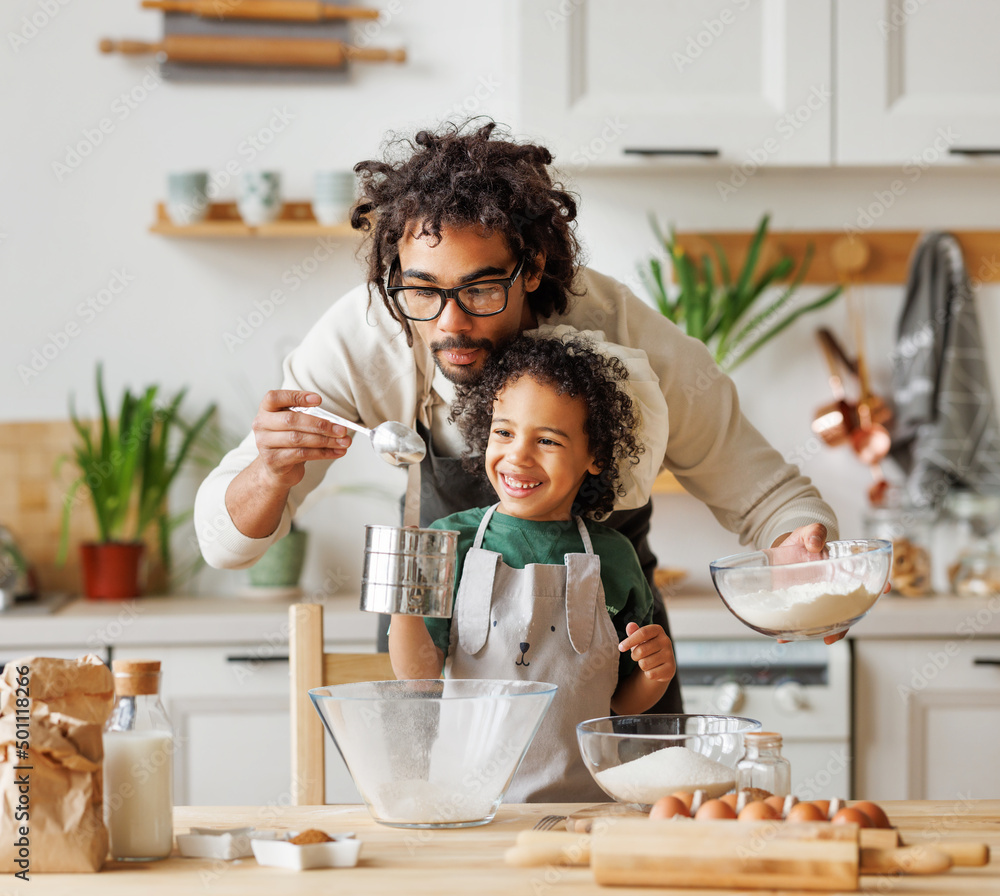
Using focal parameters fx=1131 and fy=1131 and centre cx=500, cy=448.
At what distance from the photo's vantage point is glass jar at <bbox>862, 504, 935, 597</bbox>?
96.9 inches

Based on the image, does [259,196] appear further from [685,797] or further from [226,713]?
[685,797]

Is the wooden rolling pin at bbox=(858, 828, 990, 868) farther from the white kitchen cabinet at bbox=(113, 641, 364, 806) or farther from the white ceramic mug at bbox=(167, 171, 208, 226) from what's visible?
the white ceramic mug at bbox=(167, 171, 208, 226)

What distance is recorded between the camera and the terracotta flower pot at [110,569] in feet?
8.27

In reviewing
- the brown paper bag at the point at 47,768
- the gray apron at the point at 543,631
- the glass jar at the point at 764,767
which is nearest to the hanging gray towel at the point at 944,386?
the gray apron at the point at 543,631

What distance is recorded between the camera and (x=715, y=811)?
0.83 metres

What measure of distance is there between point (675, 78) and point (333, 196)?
79cm

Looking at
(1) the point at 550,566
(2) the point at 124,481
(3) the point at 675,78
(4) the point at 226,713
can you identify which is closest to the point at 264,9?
(3) the point at 675,78

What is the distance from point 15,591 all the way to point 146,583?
1.03ft

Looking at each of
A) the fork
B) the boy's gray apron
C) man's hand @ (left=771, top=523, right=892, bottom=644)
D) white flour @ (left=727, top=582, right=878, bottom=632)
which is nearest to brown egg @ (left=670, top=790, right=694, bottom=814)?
the fork

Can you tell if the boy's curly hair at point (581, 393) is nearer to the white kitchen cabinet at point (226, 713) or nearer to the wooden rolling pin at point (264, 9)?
the white kitchen cabinet at point (226, 713)

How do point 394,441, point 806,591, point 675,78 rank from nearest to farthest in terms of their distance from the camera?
1. point 806,591
2. point 394,441
3. point 675,78

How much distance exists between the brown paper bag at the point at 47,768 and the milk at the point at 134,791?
31mm

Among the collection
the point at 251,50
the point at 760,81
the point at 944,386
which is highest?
the point at 251,50

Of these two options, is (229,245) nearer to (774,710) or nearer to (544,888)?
(774,710)
